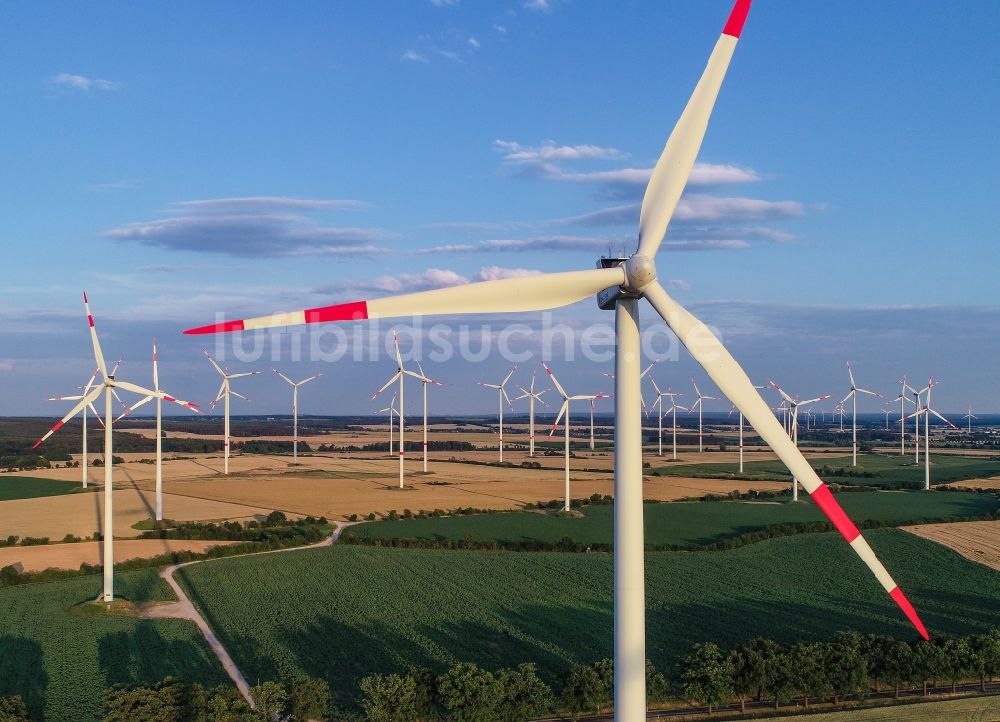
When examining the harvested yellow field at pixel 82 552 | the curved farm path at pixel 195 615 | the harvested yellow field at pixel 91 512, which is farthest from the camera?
the harvested yellow field at pixel 91 512

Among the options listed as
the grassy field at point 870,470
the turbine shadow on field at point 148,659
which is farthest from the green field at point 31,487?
the grassy field at point 870,470

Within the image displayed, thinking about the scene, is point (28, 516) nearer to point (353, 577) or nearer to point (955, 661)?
point (353, 577)

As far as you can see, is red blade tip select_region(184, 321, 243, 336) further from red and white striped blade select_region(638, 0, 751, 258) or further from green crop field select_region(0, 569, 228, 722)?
green crop field select_region(0, 569, 228, 722)

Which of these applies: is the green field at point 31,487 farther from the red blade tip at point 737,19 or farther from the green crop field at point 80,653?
the red blade tip at point 737,19

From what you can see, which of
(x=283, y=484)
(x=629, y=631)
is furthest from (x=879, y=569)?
(x=283, y=484)

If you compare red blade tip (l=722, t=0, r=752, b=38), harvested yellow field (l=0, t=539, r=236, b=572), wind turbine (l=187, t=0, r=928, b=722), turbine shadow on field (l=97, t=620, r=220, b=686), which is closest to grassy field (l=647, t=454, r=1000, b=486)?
harvested yellow field (l=0, t=539, r=236, b=572)

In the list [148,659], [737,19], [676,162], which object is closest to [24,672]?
[148,659]
